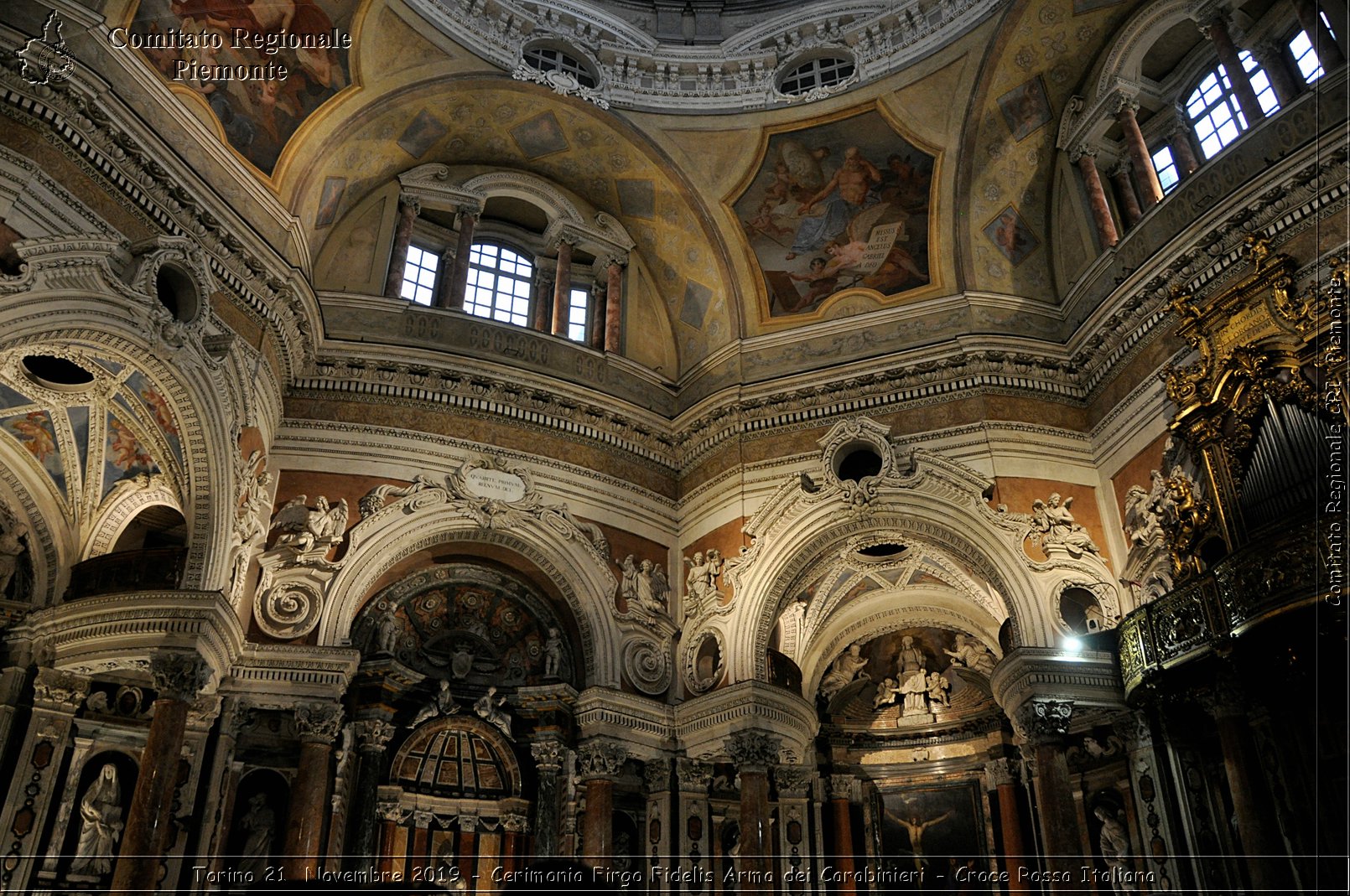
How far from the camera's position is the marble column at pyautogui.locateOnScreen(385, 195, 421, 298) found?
17.6 metres

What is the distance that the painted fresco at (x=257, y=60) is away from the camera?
13.5m

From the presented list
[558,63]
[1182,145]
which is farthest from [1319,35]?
[558,63]

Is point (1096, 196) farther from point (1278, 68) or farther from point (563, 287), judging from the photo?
point (563, 287)

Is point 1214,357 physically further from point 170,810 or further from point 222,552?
point 170,810

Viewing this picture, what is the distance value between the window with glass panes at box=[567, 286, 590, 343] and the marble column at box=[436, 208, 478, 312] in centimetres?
195

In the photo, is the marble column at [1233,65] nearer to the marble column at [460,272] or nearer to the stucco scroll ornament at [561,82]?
the stucco scroll ornament at [561,82]

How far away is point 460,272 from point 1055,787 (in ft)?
40.6

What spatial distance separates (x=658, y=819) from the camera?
16000 mm

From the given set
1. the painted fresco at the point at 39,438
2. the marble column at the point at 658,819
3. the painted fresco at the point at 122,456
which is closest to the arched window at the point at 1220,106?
the marble column at the point at 658,819

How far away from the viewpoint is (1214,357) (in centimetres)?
1302

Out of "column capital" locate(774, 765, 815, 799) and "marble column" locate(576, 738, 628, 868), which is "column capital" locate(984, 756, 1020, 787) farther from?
"marble column" locate(576, 738, 628, 868)

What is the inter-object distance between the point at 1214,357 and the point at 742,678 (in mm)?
7794

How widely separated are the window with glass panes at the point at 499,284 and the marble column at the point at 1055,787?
10.8 m

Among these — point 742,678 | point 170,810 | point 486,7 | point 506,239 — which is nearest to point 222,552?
point 170,810
